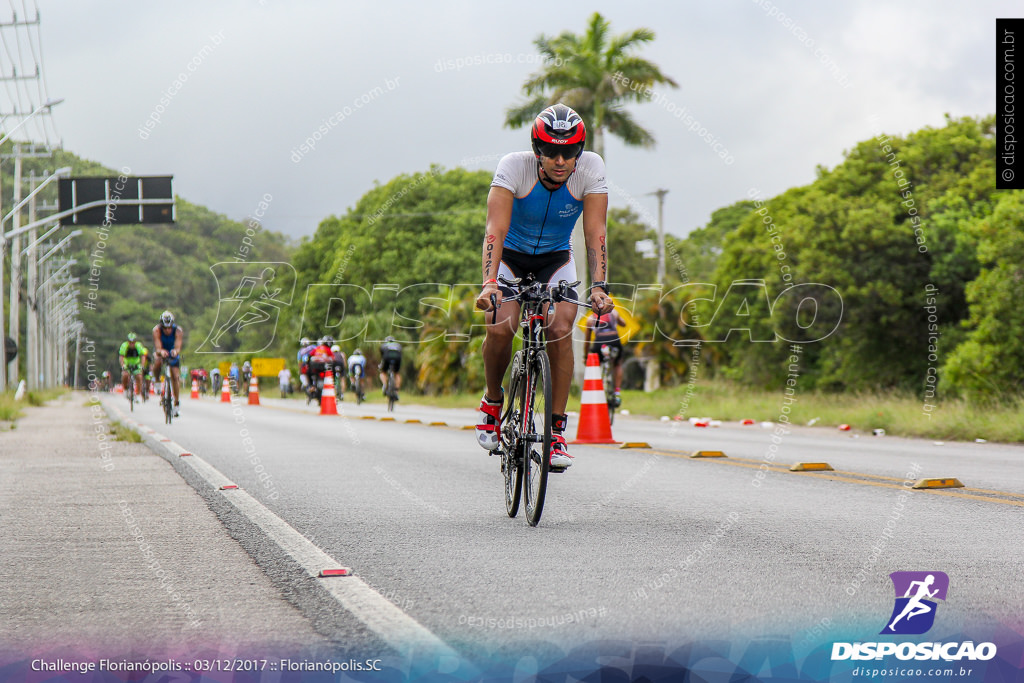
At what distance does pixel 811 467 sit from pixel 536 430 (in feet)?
14.0

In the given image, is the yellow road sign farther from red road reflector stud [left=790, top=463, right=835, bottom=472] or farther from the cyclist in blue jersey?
the cyclist in blue jersey

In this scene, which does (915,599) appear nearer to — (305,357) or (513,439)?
(513,439)

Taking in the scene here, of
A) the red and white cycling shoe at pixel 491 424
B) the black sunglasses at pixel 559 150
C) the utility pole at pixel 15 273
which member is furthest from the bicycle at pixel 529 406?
the utility pole at pixel 15 273

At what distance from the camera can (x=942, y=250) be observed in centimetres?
2883

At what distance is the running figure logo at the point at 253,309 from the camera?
35688 millimetres

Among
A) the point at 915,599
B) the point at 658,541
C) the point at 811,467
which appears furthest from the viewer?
the point at 811,467

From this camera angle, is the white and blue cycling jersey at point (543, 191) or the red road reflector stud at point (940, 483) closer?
the white and blue cycling jersey at point (543, 191)

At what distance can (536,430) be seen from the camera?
6457mm

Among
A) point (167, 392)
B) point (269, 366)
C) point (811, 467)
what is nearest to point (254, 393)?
point (167, 392)

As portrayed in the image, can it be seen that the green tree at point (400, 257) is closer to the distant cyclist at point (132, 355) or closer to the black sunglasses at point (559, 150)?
the distant cyclist at point (132, 355)

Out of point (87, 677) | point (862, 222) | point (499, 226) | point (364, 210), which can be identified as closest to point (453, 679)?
point (87, 677)

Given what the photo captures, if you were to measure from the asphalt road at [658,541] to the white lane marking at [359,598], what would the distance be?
0.26 feet

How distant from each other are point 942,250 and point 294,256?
49.9 meters

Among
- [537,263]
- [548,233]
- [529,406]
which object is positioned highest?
[548,233]
